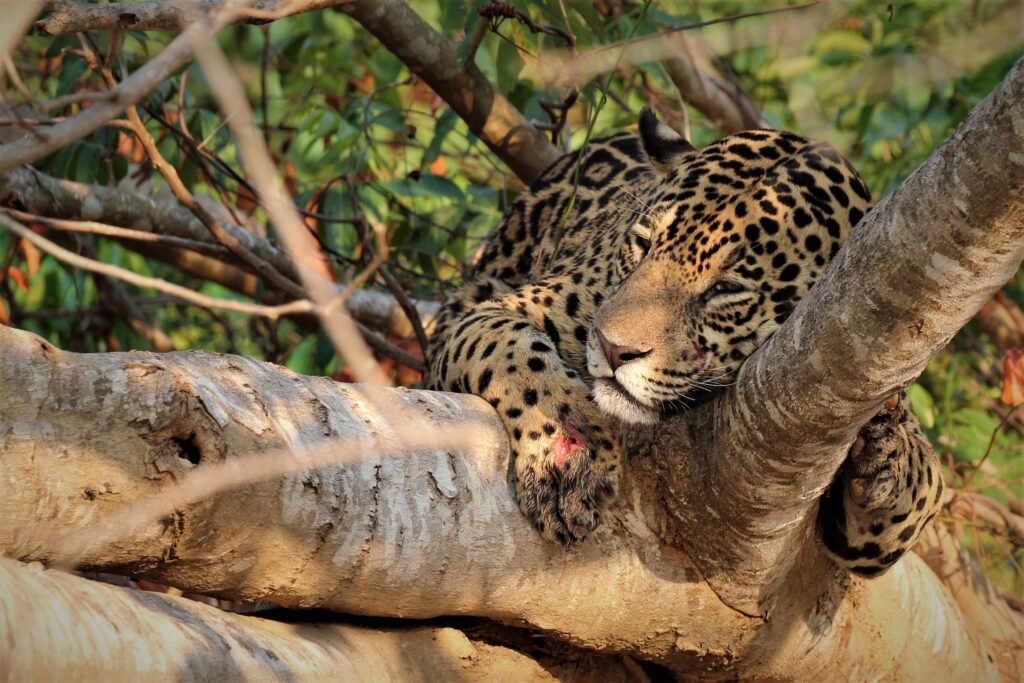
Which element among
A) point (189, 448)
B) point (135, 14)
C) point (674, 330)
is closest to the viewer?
point (135, 14)

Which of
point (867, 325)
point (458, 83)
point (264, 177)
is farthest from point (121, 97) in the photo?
point (458, 83)

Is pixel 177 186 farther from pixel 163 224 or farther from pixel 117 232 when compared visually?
pixel 163 224

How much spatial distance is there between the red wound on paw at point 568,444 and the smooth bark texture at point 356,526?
7.3 inches

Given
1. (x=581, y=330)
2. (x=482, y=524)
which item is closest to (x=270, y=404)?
(x=482, y=524)

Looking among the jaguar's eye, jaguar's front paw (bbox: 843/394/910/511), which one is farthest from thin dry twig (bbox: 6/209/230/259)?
jaguar's front paw (bbox: 843/394/910/511)

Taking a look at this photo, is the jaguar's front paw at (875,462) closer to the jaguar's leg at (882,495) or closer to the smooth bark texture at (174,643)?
the jaguar's leg at (882,495)

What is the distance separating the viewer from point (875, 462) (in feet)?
12.3

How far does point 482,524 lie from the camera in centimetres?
362

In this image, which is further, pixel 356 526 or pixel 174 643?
pixel 356 526

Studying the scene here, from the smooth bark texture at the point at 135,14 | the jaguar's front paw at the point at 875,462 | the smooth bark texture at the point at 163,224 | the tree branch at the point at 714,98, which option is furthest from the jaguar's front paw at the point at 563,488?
the tree branch at the point at 714,98

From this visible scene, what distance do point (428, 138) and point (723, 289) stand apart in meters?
4.81

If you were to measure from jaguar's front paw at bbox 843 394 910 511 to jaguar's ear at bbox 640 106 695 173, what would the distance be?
4.95ft

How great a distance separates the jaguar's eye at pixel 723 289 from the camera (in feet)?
13.6

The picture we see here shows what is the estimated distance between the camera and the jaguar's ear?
4.86 metres
